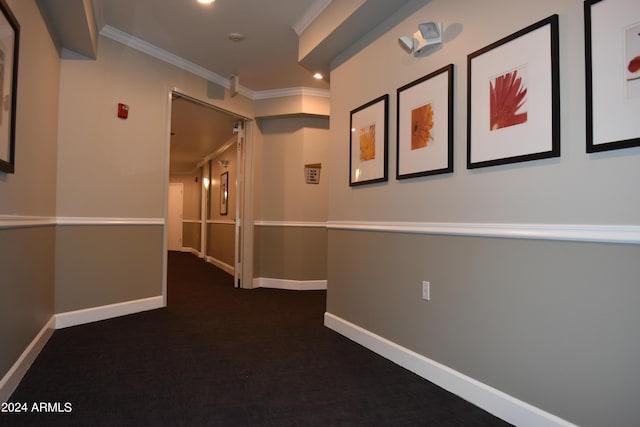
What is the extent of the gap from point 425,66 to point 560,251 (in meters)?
1.31

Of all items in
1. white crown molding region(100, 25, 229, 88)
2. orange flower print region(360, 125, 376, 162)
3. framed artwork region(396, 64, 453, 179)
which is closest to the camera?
framed artwork region(396, 64, 453, 179)

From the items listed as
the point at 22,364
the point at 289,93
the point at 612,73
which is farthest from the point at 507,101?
the point at 289,93

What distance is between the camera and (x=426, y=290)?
7.16 ft

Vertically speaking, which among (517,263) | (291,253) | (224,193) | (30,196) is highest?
(224,193)

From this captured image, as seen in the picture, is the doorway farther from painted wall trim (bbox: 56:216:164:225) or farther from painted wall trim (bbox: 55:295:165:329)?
painted wall trim (bbox: 55:295:165:329)

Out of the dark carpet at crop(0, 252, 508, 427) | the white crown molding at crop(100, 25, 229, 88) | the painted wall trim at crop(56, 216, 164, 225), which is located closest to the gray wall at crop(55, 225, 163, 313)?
the painted wall trim at crop(56, 216, 164, 225)

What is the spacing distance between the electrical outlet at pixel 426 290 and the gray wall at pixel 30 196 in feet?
7.02

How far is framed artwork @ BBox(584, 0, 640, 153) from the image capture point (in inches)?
51.3

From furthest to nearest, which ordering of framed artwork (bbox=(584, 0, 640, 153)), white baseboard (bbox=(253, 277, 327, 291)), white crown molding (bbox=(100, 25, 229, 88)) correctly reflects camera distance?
white baseboard (bbox=(253, 277, 327, 291)) < white crown molding (bbox=(100, 25, 229, 88)) < framed artwork (bbox=(584, 0, 640, 153))

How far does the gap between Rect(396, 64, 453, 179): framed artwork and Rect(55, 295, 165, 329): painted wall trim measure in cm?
268

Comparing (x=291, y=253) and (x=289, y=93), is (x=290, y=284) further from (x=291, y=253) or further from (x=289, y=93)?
(x=289, y=93)

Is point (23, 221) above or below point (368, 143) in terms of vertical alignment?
below

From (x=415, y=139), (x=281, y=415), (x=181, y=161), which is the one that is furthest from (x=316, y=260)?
(x=181, y=161)

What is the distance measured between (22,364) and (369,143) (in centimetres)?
250
